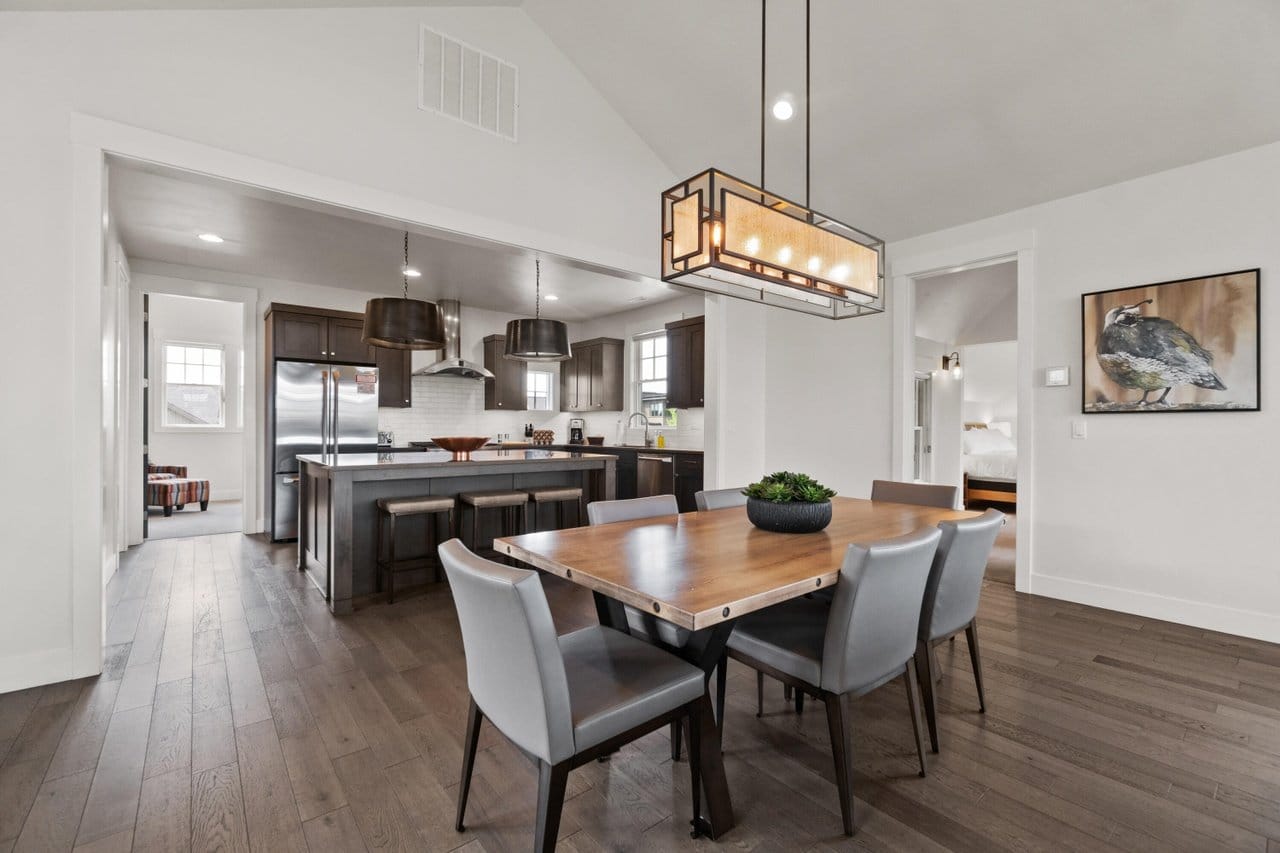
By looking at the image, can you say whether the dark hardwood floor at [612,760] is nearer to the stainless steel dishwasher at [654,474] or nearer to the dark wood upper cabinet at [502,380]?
the stainless steel dishwasher at [654,474]

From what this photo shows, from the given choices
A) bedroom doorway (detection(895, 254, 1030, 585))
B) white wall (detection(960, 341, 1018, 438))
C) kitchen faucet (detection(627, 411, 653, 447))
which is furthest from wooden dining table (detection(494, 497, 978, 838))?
white wall (detection(960, 341, 1018, 438))

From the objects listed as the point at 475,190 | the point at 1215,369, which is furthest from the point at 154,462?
the point at 1215,369

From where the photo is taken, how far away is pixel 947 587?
1954mm

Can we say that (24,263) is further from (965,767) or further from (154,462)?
(154,462)

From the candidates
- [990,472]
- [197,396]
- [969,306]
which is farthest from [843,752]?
[197,396]

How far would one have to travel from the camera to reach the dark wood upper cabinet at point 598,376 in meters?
7.34

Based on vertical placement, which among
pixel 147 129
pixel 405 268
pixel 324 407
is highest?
pixel 405 268

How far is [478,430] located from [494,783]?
601 cm

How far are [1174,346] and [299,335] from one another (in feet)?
22.4

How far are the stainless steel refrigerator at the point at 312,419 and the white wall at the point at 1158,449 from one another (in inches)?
223

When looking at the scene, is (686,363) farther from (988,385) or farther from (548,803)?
(988,385)

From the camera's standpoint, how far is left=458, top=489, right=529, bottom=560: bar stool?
12.7 ft

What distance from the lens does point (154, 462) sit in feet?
25.7

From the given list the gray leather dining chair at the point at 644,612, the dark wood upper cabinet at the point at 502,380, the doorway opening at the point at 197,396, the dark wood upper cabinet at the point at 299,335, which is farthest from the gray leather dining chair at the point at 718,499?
the doorway opening at the point at 197,396
